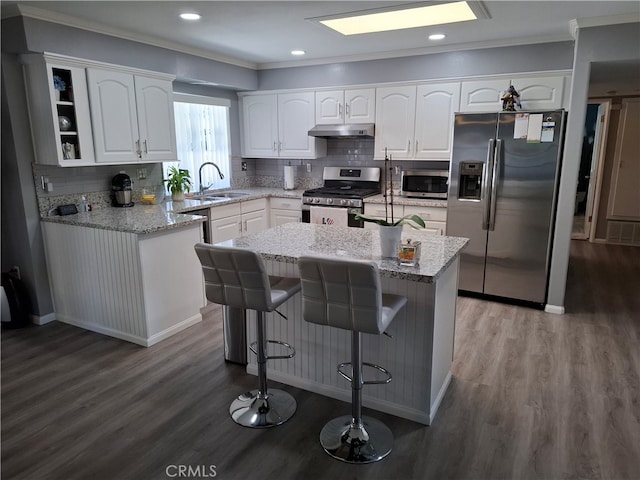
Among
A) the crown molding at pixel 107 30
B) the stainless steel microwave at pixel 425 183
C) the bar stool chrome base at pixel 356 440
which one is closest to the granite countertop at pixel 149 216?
the stainless steel microwave at pixel 425 183

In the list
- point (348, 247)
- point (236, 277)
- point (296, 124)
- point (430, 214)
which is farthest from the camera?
point (296, 124)

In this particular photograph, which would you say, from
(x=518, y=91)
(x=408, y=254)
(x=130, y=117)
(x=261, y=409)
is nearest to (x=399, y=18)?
(x=518, y=91)

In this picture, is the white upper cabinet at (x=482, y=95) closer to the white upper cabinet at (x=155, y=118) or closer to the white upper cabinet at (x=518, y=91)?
the white upper cabinet at (x=518, y=91)

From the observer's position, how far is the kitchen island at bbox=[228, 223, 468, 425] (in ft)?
7.54

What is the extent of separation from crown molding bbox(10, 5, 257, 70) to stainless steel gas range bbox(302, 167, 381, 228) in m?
1.77

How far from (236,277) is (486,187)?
273 cm

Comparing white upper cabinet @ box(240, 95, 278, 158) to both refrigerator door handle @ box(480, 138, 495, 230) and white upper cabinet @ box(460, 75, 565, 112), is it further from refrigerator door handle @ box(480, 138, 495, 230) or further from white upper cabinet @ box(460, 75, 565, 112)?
refrigerator door handle @ box(480, 138, 495, 230)

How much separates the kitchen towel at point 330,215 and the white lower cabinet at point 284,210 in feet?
0.86

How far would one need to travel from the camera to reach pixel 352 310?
6.35 feet

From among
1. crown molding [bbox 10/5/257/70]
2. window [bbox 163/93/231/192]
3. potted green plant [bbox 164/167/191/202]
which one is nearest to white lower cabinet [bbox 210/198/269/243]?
potted green plant [bbox 164/167/191/202]

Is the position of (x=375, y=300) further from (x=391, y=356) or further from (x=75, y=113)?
(x=75, y=113)

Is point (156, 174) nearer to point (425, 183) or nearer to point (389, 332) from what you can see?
point (425, 183)

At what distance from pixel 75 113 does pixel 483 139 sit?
339cm

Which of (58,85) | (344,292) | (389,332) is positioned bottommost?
(389,332)
